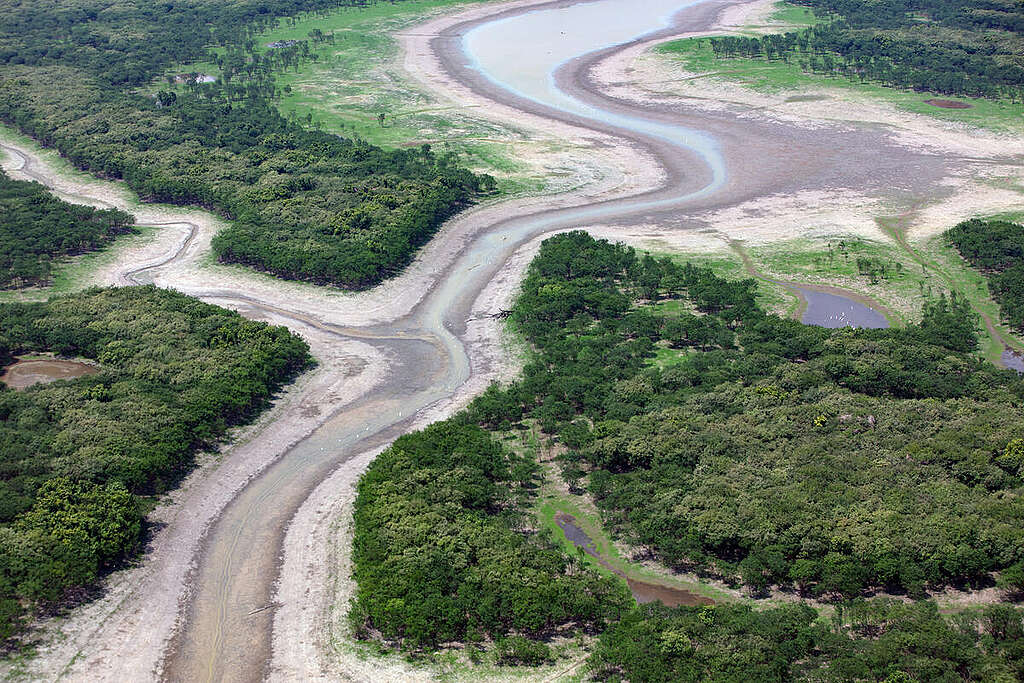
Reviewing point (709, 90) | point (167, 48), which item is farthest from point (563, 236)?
point (167, 48)

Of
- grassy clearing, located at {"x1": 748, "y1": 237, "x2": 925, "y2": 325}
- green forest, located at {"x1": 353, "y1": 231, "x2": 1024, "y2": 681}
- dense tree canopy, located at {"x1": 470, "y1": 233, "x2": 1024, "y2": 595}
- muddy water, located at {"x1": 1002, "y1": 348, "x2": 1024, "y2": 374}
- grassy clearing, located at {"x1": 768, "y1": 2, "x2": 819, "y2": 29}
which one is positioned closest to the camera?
green forest, located at {"x1": 353, "y1": 231, "x2": 1024, "y2": 681}

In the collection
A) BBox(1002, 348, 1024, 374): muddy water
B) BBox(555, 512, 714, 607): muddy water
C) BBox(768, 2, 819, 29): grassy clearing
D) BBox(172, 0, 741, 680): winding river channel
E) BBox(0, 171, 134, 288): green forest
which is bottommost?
BBox(1002, 348, 1024, 374): muddy water

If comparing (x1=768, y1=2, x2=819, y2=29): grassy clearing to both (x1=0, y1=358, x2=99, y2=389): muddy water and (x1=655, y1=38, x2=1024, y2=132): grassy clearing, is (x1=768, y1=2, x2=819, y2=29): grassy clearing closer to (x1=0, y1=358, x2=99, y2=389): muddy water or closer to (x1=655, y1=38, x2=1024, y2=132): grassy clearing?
→ (x1=655, y1=38, x2=1024, y2=132): grassy clearing

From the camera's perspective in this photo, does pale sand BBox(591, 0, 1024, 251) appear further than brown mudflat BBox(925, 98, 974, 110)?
No

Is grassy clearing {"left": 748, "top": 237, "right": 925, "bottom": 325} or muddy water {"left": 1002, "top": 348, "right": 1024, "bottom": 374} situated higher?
grassy clearing {"left": 748, "top": 237, "right": 925, "bottom": 325}

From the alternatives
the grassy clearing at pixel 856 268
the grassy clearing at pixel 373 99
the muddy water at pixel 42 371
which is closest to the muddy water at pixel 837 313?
the grassy clearing at pixel 856 268

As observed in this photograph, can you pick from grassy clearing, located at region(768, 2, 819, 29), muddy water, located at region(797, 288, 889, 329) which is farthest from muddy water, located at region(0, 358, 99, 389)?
grassy clearing, located at region(768, 2, 819, 29)

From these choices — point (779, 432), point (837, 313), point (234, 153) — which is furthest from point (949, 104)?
point (779, 432)
